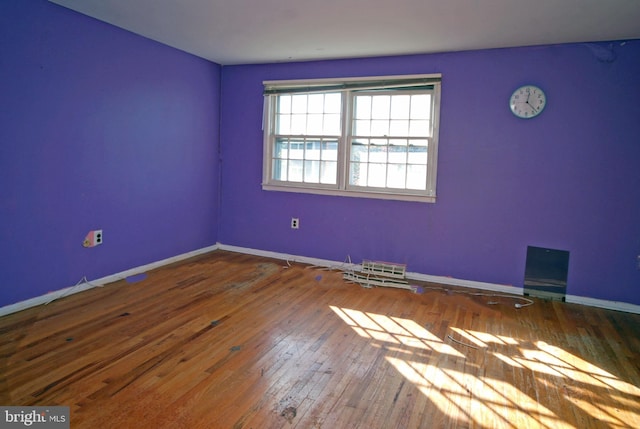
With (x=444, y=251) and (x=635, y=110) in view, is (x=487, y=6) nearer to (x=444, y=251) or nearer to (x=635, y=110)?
(x=635, y=110)

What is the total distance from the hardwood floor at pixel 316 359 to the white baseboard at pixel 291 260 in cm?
12

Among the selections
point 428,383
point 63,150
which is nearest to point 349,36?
point 63,150

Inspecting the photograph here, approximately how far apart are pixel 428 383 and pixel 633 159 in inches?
121

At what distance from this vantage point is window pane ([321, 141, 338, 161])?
205 inches

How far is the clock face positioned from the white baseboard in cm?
181

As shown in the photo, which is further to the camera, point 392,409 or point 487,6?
point 487,6

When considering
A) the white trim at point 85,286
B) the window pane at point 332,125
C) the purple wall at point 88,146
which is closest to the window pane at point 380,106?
the window pane at point 332,125

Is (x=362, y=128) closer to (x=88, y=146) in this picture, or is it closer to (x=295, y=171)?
(x=295, y=171)

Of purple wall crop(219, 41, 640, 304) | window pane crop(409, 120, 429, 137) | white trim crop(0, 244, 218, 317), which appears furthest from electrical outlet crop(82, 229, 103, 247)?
window pane crop(409, 120, 429, 137)

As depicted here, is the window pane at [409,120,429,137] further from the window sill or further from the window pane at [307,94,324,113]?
the window pane at [307,94,324,113]

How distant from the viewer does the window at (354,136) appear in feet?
15.6

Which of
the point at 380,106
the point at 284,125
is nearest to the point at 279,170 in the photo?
the point at 284,125

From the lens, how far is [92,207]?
407cm

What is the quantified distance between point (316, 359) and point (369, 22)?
9.13 feet
